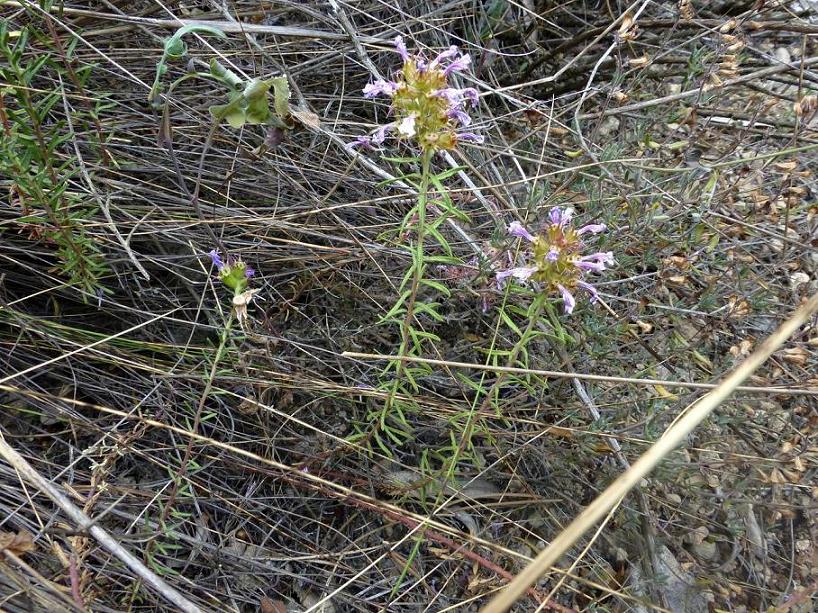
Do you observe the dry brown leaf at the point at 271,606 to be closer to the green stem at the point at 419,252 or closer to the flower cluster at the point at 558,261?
the green stem at the point at 419,252

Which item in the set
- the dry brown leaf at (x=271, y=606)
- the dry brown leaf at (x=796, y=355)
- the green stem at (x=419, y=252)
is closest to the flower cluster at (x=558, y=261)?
the green stem at (x=419, y=252)

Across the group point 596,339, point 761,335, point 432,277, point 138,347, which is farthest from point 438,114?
point 761,335

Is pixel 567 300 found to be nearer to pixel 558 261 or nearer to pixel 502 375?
pixel 558 261

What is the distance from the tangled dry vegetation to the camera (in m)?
2.10

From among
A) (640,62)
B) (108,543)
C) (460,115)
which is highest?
(460,115)

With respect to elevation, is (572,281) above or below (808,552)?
above

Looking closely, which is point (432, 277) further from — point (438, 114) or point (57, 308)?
point (57, 308)

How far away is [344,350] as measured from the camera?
2428 millimetres

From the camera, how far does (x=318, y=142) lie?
275cm

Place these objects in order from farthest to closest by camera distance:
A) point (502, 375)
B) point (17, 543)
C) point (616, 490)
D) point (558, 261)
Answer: point (502, 375) → point (558, 261) → point (17, 543) → point (616, 490)

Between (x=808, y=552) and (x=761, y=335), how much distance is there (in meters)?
0.79

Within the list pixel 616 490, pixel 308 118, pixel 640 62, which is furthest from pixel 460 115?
pixel 640 62

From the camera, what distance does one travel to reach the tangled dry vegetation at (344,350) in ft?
6.89

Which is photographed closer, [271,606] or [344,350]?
[271,606]
